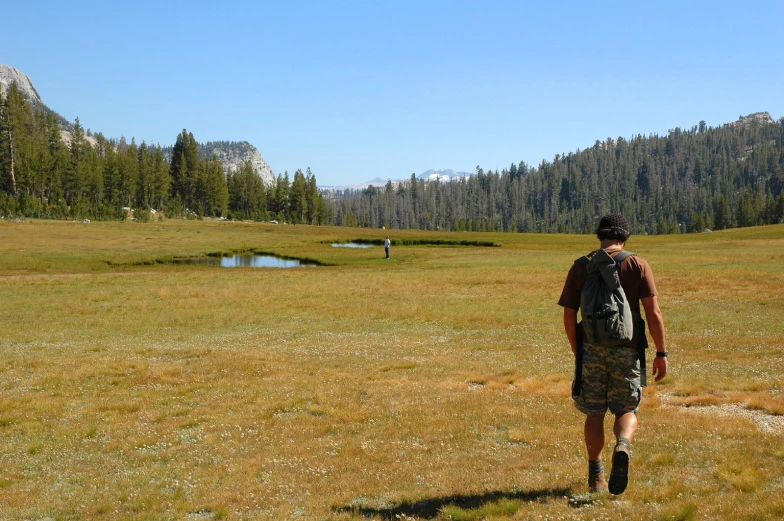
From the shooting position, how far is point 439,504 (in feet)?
28.7

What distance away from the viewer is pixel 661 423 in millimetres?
12602

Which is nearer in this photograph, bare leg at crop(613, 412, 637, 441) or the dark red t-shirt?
bare leg at crop(613, 412, 637, 441)

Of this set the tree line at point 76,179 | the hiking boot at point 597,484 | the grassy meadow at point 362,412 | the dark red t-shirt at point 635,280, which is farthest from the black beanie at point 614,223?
the tree line at point 76,179

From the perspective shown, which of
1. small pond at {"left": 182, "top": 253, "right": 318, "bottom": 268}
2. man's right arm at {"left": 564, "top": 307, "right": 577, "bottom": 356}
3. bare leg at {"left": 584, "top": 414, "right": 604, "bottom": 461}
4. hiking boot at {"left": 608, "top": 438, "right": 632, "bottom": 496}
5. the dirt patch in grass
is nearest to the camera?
hiking boot at {"left": 608, "top": 438, "right": 632, "bottom": 496}

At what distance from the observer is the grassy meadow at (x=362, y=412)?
9.14 meters

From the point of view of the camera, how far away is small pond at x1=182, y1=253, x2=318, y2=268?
81688mm

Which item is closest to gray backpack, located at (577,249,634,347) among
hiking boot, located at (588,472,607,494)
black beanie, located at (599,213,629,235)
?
black beanie, located at (599,213,629,235)

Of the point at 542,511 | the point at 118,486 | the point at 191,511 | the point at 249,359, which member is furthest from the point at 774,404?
the point at 249,359

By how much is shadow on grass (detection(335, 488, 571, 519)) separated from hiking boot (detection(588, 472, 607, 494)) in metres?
0.32

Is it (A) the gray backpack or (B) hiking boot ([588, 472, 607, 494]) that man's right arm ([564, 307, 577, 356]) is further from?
(B) hiking boot ([588, 472, 607, 494])

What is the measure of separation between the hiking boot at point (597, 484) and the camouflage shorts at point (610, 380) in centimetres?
94

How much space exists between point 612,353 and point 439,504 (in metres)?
3.27

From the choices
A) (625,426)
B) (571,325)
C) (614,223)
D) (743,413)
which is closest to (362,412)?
(571,325)

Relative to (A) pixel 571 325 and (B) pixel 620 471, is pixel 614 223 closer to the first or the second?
(A) pixel 571 325
